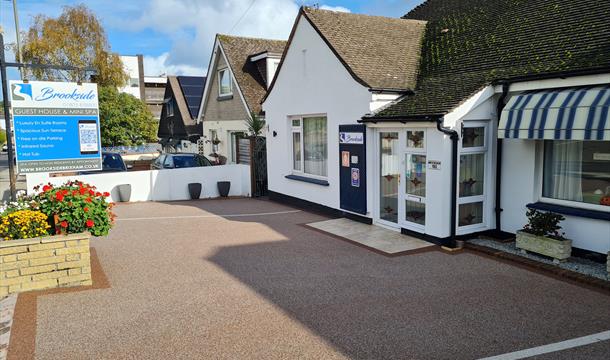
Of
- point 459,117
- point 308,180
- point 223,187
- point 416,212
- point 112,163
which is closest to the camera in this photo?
point 459,117

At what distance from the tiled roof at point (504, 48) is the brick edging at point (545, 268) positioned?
105 inches

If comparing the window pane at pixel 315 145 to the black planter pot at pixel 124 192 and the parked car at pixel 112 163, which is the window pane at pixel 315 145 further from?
the parked car at pixel 112 163

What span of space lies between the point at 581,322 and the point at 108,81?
32.4 metres

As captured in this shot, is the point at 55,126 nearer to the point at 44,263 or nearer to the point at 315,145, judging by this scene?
the point at 44,263

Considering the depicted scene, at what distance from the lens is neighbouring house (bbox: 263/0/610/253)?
8.12m

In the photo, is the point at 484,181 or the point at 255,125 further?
the point at 255,125

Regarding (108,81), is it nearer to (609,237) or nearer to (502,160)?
(502,160)

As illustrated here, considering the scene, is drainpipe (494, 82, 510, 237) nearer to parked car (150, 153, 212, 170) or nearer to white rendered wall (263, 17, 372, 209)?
white rendered wall (263, 17, 372, 209)

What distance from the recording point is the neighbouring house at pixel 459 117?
8.12 meters

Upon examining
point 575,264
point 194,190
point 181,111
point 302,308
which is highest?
point 181,111

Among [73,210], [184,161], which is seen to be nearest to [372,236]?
[73,210]

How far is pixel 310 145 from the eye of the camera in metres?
14.0

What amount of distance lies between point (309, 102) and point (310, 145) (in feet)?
4.29

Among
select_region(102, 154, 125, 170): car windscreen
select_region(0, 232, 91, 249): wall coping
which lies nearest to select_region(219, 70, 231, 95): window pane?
select_region(102, 154, 125, 170): car windscreen
